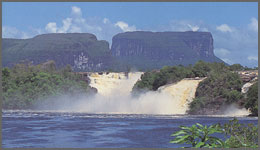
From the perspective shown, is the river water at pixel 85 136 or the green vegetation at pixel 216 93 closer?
the river water at pixel 85 136

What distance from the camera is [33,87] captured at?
69750 mm

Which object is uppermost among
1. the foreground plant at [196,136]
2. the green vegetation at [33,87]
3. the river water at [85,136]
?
the foreground plant at [196,136]

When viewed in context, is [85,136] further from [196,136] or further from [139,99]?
[139,99]

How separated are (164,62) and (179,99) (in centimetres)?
9708

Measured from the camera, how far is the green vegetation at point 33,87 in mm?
64875

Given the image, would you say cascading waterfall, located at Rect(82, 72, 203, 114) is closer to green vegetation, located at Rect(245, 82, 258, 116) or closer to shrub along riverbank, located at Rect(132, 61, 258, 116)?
shrub along riverbank, located at Rect(132, 61, 258, 116)

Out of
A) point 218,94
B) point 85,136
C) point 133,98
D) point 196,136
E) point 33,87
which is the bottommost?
point 85,136

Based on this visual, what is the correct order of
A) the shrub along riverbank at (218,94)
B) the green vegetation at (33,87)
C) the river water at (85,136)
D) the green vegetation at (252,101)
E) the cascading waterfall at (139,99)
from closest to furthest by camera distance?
1. the river water at (85,136)
2. the green vegetation at (252,101)
3. the shrub along riverbank at (218,94)
4. the cascading waterfall at (139,99)
5. the green vegetation at (33,87)

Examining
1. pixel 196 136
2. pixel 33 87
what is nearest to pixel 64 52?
pixel 33 87

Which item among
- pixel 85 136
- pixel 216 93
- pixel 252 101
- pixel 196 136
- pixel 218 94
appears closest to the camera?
pixel 196 136

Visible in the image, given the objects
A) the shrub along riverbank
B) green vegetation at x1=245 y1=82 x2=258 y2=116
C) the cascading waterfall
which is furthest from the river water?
the cascading waterfall

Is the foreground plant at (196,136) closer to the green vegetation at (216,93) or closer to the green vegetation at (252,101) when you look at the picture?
the green vegetation at (252,101)

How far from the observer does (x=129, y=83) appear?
76062 millimetres

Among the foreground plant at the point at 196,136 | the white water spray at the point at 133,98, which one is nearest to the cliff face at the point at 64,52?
the white water spray at the point at 133,98
